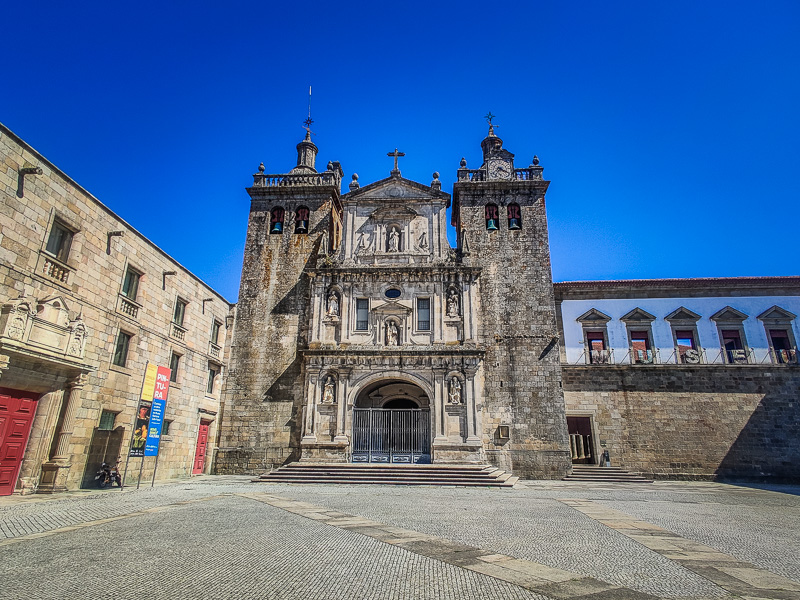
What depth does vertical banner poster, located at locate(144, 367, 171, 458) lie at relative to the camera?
605 inches

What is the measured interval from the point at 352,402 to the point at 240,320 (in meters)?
7.24

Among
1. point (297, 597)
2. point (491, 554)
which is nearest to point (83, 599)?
point (297, 597)

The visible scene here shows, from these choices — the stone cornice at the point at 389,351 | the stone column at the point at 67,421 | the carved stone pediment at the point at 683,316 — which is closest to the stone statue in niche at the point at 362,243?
the stone cornice at the point at 389,351

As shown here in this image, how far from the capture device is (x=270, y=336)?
2398 centimetres

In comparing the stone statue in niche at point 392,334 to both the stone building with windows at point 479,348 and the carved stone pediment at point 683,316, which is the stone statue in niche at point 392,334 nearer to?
the stone building with windows at point 479,348

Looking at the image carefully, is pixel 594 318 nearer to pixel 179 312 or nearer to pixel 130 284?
pixel 179 312

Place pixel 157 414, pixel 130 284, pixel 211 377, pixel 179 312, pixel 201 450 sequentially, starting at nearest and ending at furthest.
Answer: pixel 157 414, pixel 130 284, pixel 179 312, pixel 201 450, pixel 211 377

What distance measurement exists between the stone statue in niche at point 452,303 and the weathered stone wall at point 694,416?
6728mm

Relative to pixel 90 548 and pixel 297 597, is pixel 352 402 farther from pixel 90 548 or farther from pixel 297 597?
pixel 297 597

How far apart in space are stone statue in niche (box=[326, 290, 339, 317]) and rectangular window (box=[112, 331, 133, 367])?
905cm

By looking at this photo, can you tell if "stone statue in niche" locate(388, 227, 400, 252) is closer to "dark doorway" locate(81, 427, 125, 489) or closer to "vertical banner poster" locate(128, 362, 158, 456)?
"vertical banner poster" locate(128, 362, 158, 456)

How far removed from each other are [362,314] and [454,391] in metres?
5.84

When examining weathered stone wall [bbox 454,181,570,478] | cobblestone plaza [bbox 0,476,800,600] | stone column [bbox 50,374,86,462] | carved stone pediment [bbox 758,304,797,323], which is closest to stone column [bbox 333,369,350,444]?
weathered stone wall [bbox 454,181,570,478]

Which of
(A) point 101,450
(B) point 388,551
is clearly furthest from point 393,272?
(B) point 388,551
